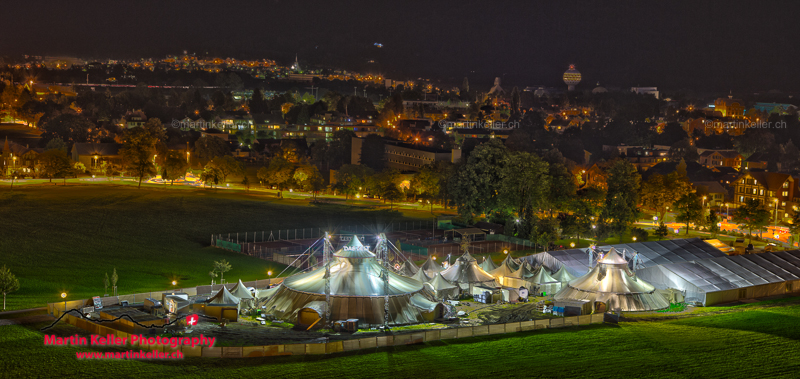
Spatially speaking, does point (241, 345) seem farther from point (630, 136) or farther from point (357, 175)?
point (630, 136)

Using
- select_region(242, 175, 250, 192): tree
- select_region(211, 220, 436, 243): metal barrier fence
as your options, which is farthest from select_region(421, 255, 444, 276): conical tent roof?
select_region(242, 175, 250, 192): tree

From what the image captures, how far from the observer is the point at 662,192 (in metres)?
67.4

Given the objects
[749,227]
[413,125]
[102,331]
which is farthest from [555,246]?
[413,125]

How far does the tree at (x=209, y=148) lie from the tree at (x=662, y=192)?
57056mm

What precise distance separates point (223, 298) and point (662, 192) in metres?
47.8

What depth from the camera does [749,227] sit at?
58.8 meters

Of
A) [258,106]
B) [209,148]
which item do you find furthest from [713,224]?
[258,106]

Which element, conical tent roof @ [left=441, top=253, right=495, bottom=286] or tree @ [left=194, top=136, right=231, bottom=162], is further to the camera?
tree @ [left=194, top=136, right=231, bottom=162]

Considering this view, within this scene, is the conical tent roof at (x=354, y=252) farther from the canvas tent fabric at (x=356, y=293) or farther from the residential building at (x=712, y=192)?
the residential building at (x=712, y=192)

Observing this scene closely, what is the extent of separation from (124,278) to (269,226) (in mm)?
20193

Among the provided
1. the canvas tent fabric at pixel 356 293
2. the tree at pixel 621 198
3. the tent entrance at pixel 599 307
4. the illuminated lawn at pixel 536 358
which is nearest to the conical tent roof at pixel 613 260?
the tent entrance at pixel 599 307

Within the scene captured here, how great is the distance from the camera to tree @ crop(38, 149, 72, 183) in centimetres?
7462

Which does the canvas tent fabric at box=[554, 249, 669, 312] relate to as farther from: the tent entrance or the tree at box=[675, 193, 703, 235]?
the tree at box=[675, 193, 703, 235]

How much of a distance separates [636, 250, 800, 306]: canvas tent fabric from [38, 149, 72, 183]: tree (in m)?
58.6
